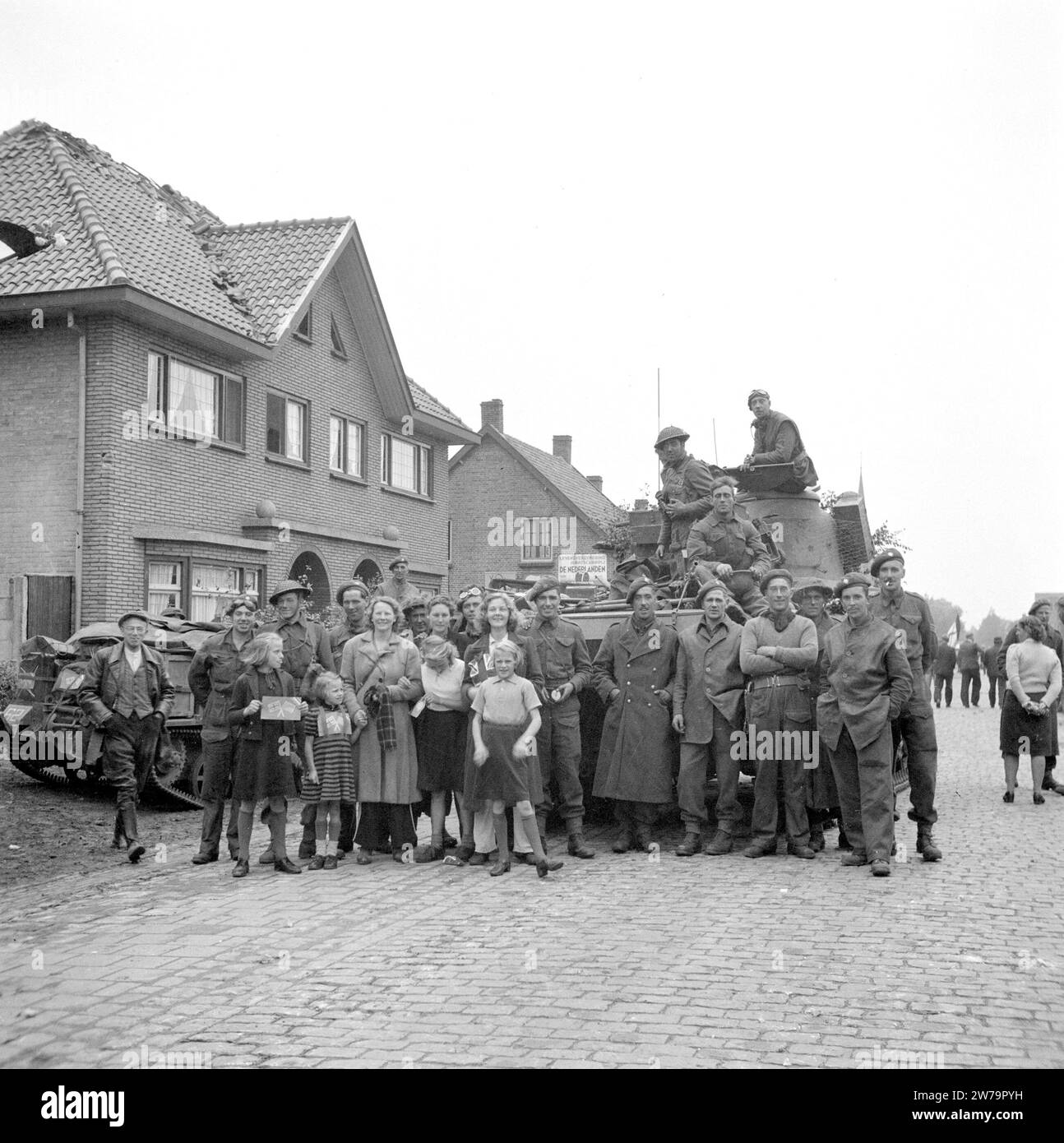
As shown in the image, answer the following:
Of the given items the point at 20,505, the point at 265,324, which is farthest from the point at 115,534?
the point at 265,324

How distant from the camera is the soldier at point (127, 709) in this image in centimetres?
911

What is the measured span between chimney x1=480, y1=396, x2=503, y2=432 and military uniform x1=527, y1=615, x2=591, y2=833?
40.7m

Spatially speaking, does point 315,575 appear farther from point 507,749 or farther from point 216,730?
point 507,749

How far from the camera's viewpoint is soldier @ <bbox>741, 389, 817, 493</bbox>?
12945mm

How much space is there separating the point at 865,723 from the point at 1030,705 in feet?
14.8

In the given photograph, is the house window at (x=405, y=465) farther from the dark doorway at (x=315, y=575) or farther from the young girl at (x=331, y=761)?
the young girl at (x=331, y=761)

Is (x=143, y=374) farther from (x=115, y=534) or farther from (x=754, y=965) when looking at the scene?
(x=754, y=965)

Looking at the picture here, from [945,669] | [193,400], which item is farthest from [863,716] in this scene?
[945,669]

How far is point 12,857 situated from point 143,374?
11.0m

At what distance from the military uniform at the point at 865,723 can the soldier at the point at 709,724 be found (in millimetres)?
683

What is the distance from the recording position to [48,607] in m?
17.6

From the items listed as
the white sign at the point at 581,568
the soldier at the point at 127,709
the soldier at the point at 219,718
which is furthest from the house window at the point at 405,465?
the soldier at the point at 219,718

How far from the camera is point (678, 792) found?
9125 mm

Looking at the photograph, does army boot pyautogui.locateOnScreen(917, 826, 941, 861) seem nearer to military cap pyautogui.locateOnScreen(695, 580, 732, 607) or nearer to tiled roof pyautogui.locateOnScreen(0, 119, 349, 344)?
military cap pyautogui.locateOnScreen(695, 580, 732, 607)
